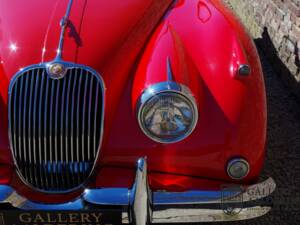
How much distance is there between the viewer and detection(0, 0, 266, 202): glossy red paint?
7.48ft

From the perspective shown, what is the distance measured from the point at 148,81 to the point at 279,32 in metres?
2.74

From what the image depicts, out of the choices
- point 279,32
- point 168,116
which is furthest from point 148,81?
point 279,32

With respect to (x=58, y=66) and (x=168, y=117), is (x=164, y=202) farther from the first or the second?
(x=58, y=66)

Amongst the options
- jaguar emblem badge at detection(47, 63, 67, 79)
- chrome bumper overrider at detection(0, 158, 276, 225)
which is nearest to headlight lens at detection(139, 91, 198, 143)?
chrome bumper overrider at detection(0, 158, 276, 225)

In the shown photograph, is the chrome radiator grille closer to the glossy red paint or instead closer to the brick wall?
the glossy red paint

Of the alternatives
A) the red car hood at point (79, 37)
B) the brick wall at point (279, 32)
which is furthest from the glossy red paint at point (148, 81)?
the brick wall at point (279, 32)

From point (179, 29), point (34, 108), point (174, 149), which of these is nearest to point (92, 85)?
point (34, 108)

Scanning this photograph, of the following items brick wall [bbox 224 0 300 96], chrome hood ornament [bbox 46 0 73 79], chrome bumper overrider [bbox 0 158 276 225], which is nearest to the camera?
chrome bumper overrider [bbox 0 158 276 225]

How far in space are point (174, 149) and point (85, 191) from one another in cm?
47

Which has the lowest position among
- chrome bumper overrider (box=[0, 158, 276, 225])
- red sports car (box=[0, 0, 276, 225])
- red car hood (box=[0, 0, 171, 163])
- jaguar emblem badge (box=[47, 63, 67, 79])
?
chrome bumper overrider (box=[0, 158, 276, 225])

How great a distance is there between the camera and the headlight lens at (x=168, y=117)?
2178 mm

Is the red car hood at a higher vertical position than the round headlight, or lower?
higher

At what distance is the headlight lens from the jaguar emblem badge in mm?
416

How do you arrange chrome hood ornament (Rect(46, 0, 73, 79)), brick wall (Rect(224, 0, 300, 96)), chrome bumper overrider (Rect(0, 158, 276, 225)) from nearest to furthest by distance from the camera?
chrome bumper overrider (Rect(0, 158, 276, 225)) → chrome hood ornament (Rect(46, 0, 73, 79)) → brick wall (Rect(224, 0, 300, 96))
